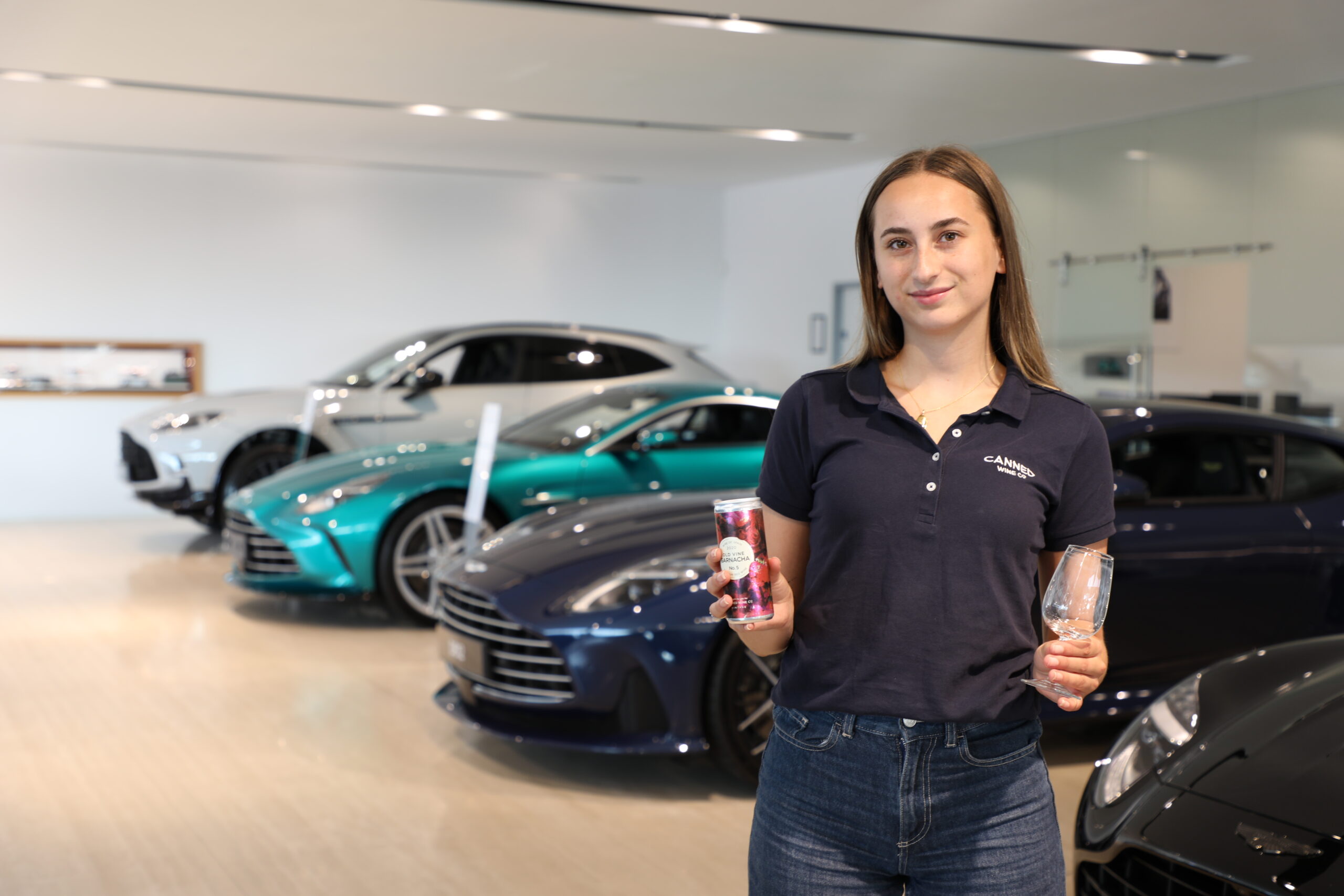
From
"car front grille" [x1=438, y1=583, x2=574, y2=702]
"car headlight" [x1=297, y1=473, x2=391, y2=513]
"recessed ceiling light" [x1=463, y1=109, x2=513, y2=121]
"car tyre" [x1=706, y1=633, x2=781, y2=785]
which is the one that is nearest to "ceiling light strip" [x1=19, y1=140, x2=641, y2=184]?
"recessed ceiling light" [x1=463, y1=109, x2=513, y2=121]

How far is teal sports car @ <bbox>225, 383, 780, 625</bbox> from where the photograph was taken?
584cm

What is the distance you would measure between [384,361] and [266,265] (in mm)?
3054

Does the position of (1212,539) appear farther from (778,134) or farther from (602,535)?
(778,134)

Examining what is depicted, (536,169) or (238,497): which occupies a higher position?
(536,169)

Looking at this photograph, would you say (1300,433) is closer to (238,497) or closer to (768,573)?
(768,573)

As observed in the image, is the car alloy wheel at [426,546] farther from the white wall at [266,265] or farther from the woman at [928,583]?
the white wall at [266,265]

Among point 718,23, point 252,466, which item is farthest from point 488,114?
point 718,23

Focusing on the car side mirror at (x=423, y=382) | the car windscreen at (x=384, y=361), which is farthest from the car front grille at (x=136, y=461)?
the car side mirror at (x=423, y=382)

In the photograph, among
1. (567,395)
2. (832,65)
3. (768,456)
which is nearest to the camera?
(768,456)

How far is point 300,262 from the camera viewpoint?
36.8ft

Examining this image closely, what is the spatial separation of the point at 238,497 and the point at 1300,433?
4789 millimetres

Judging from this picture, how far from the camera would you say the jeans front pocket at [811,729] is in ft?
4.82

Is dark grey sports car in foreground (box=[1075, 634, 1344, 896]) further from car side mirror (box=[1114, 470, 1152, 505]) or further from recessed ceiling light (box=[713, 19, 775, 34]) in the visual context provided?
recessed ceiling light (box=[713, 19, 775, 34])

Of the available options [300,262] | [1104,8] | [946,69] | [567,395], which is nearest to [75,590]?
[567,395]
